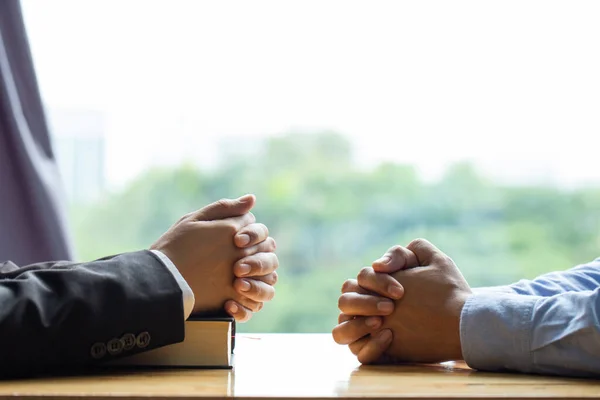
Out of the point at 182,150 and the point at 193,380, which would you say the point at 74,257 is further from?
the point at 182,150

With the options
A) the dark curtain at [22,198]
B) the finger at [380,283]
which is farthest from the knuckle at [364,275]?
the dark curtain at [22,198]

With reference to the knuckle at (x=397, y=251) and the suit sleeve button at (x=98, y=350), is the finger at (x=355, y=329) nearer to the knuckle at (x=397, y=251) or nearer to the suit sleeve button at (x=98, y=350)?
the knuckle at (x=397, y=251)

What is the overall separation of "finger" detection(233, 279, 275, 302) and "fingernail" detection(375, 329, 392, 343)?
0.15 metres

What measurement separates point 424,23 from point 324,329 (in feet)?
9.36

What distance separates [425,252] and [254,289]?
0.70 ft

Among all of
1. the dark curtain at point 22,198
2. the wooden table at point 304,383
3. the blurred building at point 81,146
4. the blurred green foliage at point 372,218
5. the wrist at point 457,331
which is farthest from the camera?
the blurred green foliage at point 372,218

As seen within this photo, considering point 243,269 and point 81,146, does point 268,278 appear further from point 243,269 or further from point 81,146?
point 81,146

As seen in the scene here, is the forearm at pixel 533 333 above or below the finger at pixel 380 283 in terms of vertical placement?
below

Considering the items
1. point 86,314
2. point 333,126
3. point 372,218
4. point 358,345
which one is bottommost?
point 372,218

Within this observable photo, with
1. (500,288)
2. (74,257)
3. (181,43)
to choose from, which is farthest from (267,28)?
(500,288)

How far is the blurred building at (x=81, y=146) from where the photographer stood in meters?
Answer: 3.10

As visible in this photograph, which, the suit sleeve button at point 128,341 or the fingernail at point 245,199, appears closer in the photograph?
the suit sleeve button at point 128,341

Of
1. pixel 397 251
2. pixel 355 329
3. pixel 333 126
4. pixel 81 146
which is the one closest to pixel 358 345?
pixel 355 329

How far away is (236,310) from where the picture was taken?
86cm
